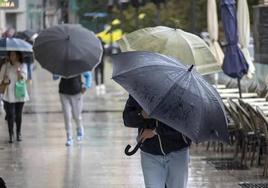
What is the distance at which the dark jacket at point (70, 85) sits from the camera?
1281 centimetres

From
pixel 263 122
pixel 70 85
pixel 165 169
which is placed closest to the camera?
pixel 165 169

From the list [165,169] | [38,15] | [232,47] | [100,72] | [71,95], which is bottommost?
[100,72]

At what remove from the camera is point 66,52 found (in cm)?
1245

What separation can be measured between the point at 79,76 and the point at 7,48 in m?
1.64

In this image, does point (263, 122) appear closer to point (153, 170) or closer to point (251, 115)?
point (251, 115)

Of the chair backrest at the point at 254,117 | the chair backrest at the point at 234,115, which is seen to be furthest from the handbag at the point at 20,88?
the chair backrest at the point at 254,117

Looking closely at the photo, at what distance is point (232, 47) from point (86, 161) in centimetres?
365

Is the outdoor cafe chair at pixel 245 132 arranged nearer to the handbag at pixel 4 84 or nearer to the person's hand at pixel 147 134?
the handbag at pixel 4 84

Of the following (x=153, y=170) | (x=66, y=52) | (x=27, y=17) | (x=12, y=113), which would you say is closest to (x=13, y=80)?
(x=12, y=113)

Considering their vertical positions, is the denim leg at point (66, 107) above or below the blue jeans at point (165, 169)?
below

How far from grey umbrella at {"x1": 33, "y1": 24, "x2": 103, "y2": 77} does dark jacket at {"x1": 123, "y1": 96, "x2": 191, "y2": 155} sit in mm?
6319

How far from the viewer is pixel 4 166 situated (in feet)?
36.2

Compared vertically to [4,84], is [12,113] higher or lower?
lower

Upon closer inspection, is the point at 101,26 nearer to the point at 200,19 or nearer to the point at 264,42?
the point at 200,19
